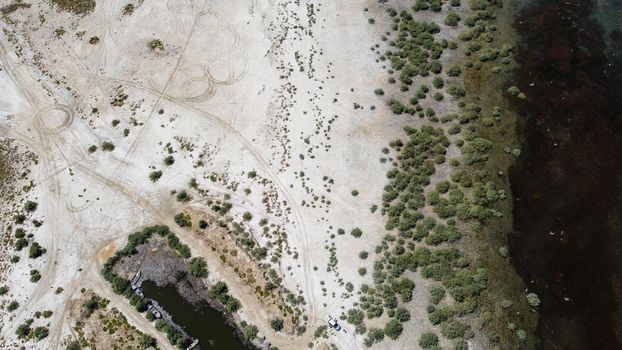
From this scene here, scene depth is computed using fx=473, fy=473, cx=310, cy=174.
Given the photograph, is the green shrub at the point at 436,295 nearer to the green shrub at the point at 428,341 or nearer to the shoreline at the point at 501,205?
the green shrub at the point at 428,341

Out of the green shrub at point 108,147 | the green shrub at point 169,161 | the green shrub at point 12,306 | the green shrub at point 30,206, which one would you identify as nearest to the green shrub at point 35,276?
the green shrub at point 12,306

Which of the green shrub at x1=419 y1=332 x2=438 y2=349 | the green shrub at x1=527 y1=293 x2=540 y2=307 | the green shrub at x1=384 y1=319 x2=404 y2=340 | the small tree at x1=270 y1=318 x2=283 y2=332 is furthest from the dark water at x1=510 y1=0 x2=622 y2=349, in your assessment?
the small tree at x1=270 y1=318 x2=283 y2=332

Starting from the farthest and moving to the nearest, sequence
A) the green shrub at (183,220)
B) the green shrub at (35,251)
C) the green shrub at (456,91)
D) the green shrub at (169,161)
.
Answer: the green shrub at (456,91)
the green shrub at (169,161)
the green shrub at (183,220)
the green shrub at (35,251)

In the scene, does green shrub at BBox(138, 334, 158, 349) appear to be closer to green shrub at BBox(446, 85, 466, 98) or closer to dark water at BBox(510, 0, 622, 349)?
dark water at BBox(510, 0, 622, 349)

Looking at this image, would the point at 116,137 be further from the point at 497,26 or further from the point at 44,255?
the point at 497,26

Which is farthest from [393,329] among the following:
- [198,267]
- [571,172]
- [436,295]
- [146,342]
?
[571,172]
